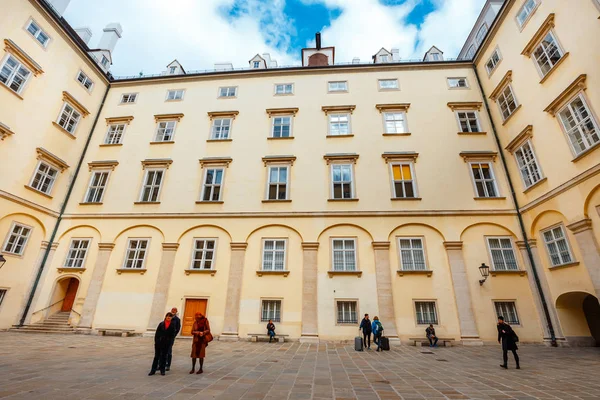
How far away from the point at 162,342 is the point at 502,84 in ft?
74.3

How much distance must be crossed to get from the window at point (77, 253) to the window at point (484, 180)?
2492 centimetres

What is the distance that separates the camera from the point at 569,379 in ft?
25.5

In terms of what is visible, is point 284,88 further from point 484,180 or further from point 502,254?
point 502,254

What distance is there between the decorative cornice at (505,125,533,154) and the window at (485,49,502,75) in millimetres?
5893

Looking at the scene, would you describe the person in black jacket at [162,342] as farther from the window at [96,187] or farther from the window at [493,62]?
the window at [493,62]

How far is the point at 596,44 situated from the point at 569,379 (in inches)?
534

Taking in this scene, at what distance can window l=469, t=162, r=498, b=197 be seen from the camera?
17750 mm

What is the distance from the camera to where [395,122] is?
66.8 ft

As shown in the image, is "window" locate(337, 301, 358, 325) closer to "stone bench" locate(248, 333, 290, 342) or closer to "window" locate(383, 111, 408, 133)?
"stone bench" locate(248, 333, 290, 342)

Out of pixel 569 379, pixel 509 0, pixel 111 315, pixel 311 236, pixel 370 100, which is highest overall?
pixel 509 0

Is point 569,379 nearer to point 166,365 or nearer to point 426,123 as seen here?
point 166,365

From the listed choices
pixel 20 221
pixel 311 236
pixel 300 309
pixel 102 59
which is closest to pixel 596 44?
pixel 311 236

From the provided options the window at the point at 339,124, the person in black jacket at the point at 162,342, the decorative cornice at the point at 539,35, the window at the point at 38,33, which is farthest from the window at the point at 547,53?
the window at the point at 38,33

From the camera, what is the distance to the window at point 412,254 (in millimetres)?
16375
